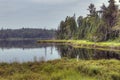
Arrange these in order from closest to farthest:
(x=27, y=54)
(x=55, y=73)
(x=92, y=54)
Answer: (x=55, y=73), (x=92, y=54), (x=27, y=54)

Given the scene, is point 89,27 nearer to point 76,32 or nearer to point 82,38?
point 82,38

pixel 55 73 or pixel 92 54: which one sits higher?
pixel 55 73

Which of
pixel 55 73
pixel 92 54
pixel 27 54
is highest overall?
pixel 55 73

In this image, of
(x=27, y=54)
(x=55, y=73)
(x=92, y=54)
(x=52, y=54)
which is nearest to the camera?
(x=55, y=73)

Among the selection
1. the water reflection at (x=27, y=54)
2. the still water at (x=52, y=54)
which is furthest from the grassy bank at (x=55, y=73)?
the still water at (x=52, y=54)

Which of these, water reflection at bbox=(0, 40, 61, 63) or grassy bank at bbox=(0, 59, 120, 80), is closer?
grassy bank at bbox=(0, 59, 120, 80)

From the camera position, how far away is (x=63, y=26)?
6718 inches

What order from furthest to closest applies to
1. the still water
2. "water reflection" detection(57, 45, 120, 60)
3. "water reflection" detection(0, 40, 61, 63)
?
"water reflection" detection(57, 45, 120, 60) < the still water < "water reflection" detection(0, 40, 61, 63)

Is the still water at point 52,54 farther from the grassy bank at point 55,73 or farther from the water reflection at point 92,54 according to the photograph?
the grassy bank at point 55,73

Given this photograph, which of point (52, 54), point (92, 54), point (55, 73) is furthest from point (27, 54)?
point (55, 73)

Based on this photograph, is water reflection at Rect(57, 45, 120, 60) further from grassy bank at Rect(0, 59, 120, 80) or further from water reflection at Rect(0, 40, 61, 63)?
grassy bank at Rect(0, 59, 120, 80)

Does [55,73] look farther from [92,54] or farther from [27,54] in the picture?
[27,54]

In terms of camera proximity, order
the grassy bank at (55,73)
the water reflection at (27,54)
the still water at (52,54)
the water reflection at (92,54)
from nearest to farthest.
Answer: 1. the grassy bank at (55,73)
2. the water reflection at (27,54)
3. the still water at (52,54)
4. the water reflection at (92,54)

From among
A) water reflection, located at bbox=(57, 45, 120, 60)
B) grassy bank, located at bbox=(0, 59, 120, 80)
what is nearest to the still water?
water reflection, located at bbox=(57, 45, 120, 60)
